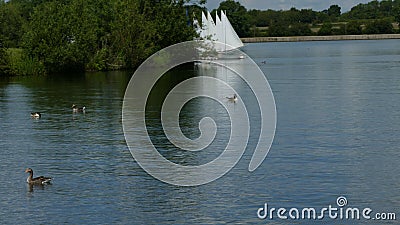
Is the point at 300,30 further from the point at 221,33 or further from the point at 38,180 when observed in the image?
the point at 38,180

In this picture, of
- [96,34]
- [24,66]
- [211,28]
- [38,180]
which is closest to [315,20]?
[211,28]

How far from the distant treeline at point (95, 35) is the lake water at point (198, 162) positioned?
69.1ft

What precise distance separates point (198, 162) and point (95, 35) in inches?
1517

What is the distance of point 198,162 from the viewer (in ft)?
62.0

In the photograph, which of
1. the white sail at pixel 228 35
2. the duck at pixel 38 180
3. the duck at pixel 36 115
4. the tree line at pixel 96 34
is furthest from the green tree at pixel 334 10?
the duck at pixel 38 180

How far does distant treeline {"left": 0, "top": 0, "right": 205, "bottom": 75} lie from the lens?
5391cm

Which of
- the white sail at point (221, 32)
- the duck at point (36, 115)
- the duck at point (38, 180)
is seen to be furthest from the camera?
the white sail at point (221, 32)

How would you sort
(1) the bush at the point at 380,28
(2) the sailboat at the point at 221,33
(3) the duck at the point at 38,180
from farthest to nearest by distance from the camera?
(1) the bush at the point at 380,28 → (2) the sailboat at the point at 221,33 → (3) the duck at the point at 38,180

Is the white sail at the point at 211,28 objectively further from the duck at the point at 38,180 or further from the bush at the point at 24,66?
the duck at the point at 38,180

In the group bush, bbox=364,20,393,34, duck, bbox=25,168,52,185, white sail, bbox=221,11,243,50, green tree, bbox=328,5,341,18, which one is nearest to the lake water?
duck, bbox=25,168,52,185

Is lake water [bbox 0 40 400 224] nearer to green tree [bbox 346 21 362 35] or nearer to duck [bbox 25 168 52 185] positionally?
duck [bbox 25 168 52 185]

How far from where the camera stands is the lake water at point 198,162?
14625 mm

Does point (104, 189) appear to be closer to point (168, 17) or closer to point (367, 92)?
point (367, 92)

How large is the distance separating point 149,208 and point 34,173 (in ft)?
13.4
